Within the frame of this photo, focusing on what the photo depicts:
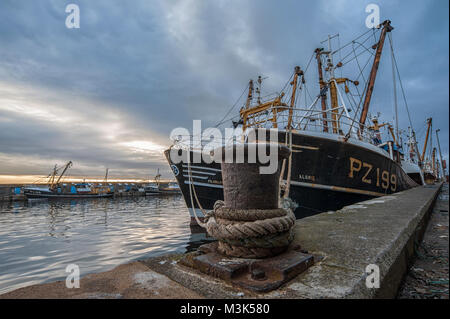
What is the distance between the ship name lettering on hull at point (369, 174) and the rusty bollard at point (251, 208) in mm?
7188

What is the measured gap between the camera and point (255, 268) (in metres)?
1.59

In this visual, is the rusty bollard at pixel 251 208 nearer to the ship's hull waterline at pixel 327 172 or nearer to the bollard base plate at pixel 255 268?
the bollard base plate at pixel 255 268

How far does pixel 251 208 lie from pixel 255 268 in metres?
0.50

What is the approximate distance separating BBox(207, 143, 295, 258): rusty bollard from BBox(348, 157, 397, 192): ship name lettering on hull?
7188 millimetres

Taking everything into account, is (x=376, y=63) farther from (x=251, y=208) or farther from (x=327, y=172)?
(x=251, y=208)

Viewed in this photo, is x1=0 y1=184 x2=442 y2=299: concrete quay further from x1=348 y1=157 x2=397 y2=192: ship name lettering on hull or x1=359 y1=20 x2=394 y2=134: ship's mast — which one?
x1=359 y1=20 x2=394 y2=134: ship's mast

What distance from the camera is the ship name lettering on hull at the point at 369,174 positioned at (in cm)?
803

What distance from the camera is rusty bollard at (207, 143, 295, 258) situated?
5.75 ft

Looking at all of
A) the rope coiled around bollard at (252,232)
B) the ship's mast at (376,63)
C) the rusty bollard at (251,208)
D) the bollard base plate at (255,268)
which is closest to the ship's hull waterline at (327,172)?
the ship's mast at (376,63)

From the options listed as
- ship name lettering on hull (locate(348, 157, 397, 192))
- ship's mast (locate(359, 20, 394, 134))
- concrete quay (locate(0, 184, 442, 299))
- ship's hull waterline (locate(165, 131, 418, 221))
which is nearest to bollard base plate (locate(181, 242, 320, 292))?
concrete quay (locate(0, 184, 442, 299))

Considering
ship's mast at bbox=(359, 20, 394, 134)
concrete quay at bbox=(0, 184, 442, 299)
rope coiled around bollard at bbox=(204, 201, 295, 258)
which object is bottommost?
concrete quay at bbox=(0, 184, 442, 299)

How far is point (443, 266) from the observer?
2459 mm
